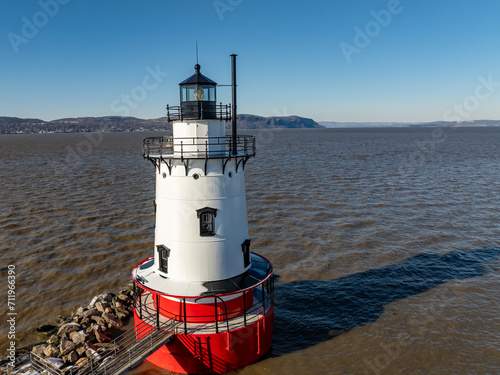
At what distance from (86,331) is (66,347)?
4.57 feet

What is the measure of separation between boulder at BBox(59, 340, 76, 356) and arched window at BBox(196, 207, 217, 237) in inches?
306

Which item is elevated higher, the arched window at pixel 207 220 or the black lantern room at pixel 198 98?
the black lantern room at pixel 198 98

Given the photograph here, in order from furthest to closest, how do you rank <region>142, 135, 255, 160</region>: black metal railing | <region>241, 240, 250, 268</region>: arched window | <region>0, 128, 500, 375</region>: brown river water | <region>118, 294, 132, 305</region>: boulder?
<region>118, 294, 132, 305</region>: boulder < <region>0, 128, 500, 375</region>: brown river water < <region>241, 240, 250, 268</region>: arched window < <region>142, 135, 255, 160</region>: black metal railing

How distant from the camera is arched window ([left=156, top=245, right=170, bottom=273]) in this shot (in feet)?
52.1

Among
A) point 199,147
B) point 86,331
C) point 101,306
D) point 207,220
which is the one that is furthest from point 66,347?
point 199,147

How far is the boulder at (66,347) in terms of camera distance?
51.2ft

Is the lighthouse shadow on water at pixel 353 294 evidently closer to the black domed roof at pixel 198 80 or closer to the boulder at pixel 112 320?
the boulder at pixel 112 320

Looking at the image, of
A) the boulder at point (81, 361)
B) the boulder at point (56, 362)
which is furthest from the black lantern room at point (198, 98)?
the boulder at point (56, 362)

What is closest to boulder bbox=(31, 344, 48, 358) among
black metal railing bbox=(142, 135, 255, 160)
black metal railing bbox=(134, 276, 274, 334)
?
black metal railing bbox=(134, 276, 274, 334)

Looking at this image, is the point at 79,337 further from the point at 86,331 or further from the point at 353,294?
the point at 353,294

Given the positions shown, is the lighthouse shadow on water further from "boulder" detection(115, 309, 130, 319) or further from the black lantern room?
the black lantern room

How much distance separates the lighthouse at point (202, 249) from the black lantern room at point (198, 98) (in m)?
0.04

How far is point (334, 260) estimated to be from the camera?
25844 mm

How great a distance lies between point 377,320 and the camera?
19.0 m
